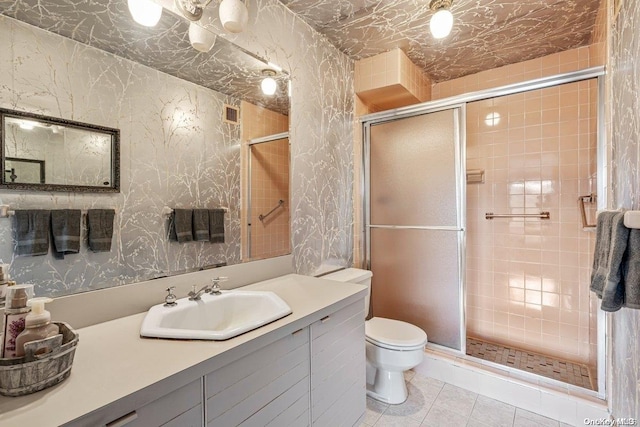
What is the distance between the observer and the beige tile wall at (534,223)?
7.77ft

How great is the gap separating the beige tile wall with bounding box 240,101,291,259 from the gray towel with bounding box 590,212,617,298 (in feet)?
4.78

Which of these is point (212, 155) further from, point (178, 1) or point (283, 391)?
point (283, 391)

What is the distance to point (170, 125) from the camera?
4.43 ft

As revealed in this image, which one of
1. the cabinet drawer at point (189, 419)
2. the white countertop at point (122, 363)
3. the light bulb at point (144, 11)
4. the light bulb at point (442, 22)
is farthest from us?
the light bulb at point (442, 22)

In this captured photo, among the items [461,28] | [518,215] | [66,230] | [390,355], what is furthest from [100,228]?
[518,215]

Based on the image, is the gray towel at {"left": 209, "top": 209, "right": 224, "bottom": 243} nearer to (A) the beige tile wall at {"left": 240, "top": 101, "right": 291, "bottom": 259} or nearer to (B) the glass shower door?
(A) the beige tile wall at {"left": 240, "top": 101, "right": 291, "bottom": 259}

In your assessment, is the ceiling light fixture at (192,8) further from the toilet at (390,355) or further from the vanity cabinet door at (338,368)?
the toilet at (390,355)

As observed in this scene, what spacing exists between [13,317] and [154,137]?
800mm

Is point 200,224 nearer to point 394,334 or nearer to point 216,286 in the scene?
point 216,286

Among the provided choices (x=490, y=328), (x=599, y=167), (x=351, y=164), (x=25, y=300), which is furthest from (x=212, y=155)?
(x=490, y=328)

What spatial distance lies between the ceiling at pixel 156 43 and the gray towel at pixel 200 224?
62 centimetres

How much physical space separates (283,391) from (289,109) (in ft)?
5.02

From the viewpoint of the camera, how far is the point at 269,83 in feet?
6.02

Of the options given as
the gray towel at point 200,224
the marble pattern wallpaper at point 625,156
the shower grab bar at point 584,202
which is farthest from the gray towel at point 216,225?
the shower grab bar at point 584,202
